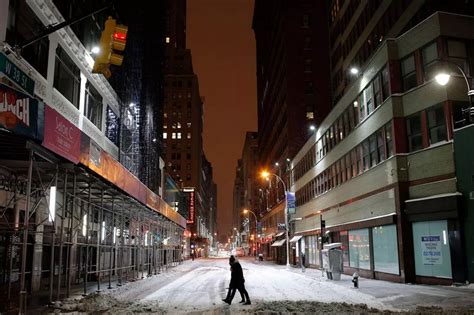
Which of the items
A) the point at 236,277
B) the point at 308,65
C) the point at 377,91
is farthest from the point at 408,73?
the point at 308,65

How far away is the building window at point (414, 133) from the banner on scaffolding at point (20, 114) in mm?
19462

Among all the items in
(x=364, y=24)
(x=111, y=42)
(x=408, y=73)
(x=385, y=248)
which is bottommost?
(x=385, y=248)

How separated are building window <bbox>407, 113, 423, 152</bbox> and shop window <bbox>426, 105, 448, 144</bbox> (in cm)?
77

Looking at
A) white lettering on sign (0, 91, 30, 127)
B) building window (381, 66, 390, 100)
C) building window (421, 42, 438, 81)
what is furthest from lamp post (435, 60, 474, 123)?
white lettering on sign (0, 91, 30, 127)

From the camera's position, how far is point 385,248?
27.9 meters

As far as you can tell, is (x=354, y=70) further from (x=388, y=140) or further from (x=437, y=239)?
(x=437, y=239)

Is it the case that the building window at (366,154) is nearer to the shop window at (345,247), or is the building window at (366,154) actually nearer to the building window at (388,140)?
the building window at (388,140)

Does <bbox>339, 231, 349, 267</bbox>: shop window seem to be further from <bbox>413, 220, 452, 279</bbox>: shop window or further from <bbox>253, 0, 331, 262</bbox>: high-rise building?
<bbox>253, 0, 331, 262</bbox>: high-rise building

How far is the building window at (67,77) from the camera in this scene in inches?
961

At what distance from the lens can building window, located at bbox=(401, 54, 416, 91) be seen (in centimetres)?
2589

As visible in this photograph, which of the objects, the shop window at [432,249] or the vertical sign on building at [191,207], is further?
the vertical sign on building at [191,207]

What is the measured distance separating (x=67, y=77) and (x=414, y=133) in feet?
63.0

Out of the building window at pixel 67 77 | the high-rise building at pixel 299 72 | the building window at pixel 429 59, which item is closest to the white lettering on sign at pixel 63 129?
the building window at pixel 67 77

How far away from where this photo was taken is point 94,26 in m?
31.3
